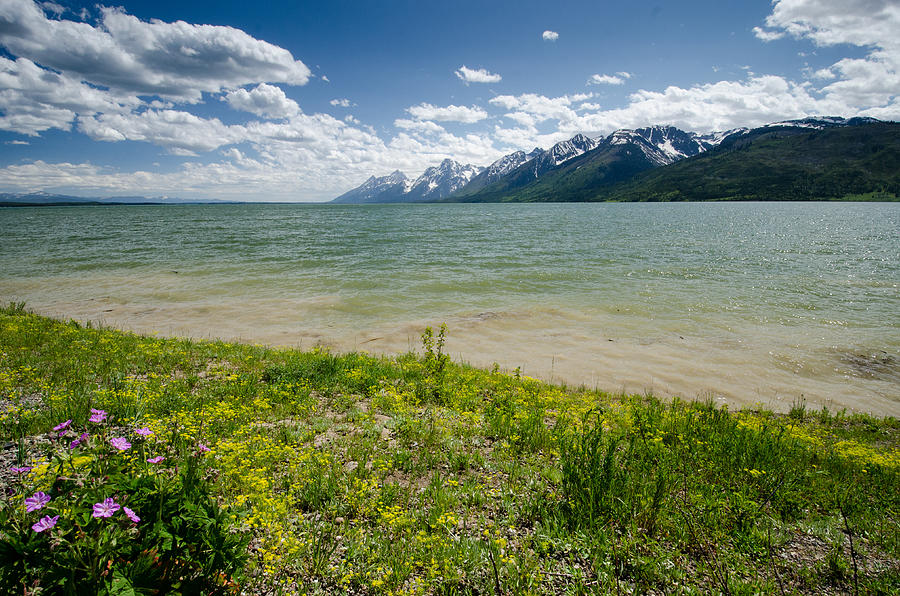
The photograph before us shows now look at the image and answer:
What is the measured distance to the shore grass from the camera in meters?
3.51

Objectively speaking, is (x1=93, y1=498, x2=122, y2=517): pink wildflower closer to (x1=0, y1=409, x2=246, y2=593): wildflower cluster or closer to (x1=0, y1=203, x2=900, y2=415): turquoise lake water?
(x1=0, y1=409, x2=246, y2=593): wildflower cluster

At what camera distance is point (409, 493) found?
6.10 meters

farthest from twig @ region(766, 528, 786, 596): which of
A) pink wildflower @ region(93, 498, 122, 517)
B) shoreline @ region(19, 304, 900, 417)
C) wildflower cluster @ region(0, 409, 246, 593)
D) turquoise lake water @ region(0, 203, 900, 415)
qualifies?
turquoise lake water @ region(0, 203, 900, 415)

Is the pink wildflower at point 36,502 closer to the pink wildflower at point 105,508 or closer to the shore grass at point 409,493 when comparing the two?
the shore grass at point 409,493

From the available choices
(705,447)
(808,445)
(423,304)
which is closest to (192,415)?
(705,447)

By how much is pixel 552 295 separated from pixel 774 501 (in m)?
19.9

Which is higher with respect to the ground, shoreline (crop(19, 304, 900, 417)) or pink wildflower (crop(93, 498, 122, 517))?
pink wildflower (crop(93, 498, 122, 517))

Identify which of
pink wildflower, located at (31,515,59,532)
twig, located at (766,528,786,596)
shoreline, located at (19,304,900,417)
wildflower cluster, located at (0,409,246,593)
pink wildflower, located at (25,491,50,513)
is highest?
pink wildflower, located at (25,491,50,513)

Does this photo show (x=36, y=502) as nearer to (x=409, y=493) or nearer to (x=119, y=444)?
(x=119, y=444)

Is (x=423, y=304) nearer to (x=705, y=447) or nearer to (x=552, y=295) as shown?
(x=552, y=295)

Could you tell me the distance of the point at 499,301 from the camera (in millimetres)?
24672

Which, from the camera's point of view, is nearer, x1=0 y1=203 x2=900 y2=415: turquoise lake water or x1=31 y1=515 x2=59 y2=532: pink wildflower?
x1=31 y1=515 x2=59 y2=532: pink wildflower

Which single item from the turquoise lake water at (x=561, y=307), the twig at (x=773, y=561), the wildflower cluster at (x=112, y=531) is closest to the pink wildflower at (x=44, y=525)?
the wildflower cluster at (x=112, y=531)

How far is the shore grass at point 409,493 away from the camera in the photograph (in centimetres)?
351
